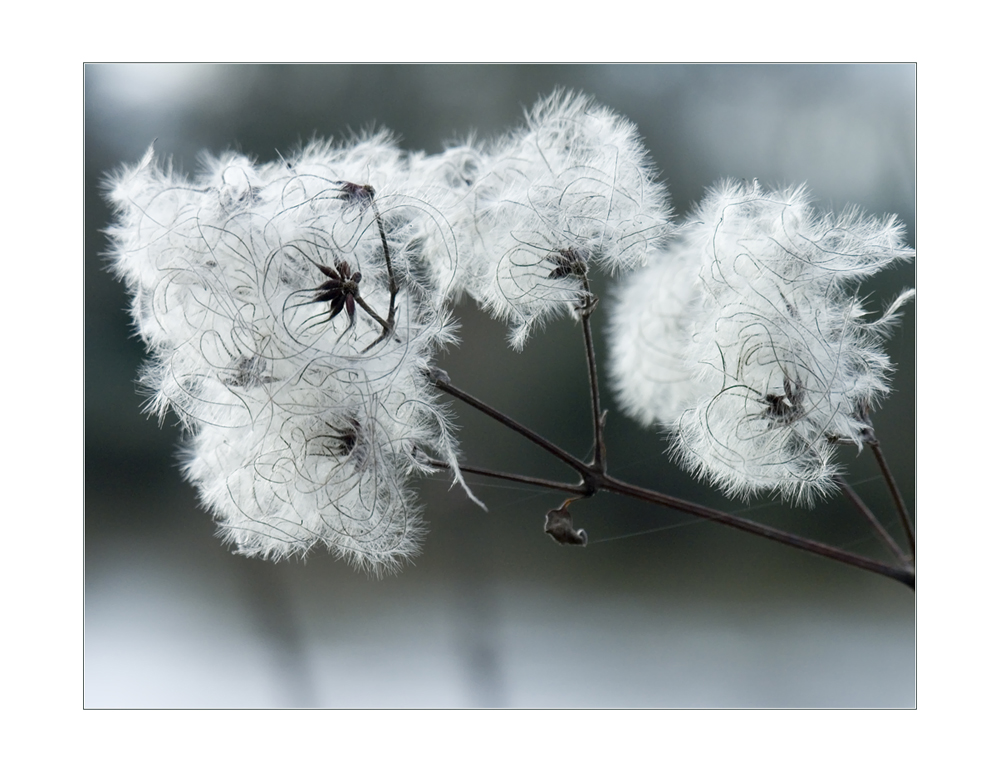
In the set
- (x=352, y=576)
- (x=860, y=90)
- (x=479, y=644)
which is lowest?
(x=479, y=644)

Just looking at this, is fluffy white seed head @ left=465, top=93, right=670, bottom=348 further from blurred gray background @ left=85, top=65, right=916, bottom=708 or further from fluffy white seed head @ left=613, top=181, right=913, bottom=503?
blurred gray background @ left=85, top=65, right=916, bottom=708

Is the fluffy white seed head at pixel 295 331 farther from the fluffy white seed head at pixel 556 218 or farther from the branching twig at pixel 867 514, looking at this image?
the branching twig at pixel 867 514

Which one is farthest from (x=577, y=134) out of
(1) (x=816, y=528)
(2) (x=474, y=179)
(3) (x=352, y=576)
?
(3) (x=352, y=576)

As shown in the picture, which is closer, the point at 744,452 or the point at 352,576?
the point at 744,452

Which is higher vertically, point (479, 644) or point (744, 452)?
point (744, 452)

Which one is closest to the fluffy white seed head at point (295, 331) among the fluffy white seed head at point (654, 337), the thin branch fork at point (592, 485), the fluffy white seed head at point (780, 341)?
the thin branch fork at point (592, 485)

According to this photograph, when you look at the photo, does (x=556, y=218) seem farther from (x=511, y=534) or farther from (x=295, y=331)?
(x=511, y=534)

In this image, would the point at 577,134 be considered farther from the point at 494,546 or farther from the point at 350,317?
the point at 494,546
